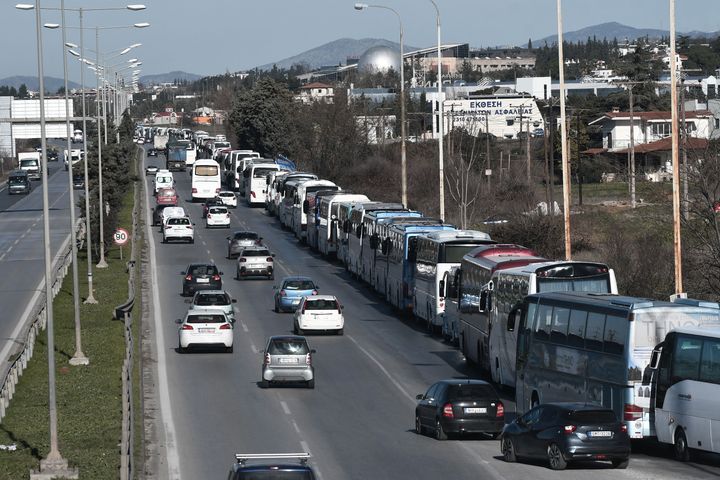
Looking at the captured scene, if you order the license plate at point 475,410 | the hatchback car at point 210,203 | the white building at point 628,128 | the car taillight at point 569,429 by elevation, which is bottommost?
the license plate at point 475,410

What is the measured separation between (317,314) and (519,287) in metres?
12.0

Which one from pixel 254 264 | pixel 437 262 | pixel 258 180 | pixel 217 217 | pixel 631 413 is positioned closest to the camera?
pixel 631 413

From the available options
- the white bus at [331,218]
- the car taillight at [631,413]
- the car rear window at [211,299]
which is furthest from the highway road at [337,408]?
the white bus at [331,218]

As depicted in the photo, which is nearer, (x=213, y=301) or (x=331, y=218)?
(x=213, y=301)

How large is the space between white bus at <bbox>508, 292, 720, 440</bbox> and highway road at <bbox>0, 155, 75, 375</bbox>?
15.3 metres

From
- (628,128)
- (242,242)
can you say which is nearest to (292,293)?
(242,242)

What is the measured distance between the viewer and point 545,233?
6059 cm

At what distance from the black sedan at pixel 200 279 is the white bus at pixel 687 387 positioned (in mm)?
30801

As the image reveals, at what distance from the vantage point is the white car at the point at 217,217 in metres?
80.9

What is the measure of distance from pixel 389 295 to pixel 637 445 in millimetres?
25436

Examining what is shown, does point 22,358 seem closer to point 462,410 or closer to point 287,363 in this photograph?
point 287,363

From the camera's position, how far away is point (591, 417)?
73.1 feet

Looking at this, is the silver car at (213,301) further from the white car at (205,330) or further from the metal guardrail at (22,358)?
the metal guardrail at (22,358)

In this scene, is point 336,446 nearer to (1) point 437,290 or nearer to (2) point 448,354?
(2) point 448,354
